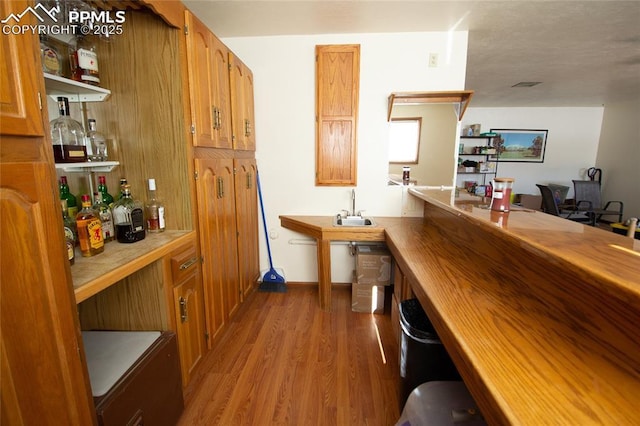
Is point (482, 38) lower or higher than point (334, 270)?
higher

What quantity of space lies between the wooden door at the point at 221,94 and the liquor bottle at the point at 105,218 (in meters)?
0.71

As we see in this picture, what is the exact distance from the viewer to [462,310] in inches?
42.5

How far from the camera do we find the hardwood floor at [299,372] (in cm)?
146

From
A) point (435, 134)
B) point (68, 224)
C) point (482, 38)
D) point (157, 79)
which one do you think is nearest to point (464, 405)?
point (68, 224)

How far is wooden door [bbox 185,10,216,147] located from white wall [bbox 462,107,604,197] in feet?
19.2

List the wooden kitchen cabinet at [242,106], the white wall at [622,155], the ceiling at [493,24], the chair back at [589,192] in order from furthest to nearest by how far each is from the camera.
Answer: the white wall at [622,155]
the chair back at [589,192]
the wooden kitchen cabinet at [242,106]
the ceiling at [493,24]

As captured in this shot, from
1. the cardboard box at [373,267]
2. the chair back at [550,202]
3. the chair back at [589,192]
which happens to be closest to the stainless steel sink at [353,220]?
the cardboard box at [373,267]

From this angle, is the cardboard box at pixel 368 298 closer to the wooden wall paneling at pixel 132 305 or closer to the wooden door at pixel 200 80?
the wooden wall paneling at pixel 132 305

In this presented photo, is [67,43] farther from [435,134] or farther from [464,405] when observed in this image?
[435,134]

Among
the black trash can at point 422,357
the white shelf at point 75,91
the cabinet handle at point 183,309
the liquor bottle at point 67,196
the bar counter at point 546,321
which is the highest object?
the white shelf at point 75,91

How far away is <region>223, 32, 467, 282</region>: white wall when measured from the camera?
2439 mm

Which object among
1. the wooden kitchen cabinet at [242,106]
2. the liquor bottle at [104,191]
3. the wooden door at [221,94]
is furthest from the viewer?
the wooden kitchen cabinet at [242,106]

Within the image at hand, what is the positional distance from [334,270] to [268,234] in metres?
0.77

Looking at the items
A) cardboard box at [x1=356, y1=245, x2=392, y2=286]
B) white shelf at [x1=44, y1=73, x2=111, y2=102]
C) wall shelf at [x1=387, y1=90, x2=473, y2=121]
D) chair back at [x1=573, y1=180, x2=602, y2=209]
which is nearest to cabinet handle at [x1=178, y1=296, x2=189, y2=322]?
white shelf at [x1=44, y1=73, x2=111, y2=102]
